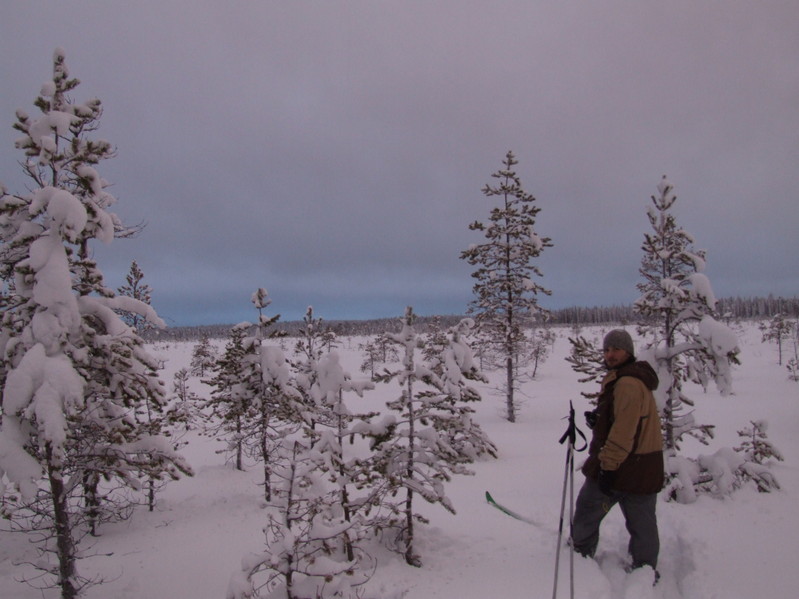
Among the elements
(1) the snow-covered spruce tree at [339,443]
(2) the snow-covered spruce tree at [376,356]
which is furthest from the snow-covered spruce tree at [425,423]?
(2) the snow-covered spruce tree at [376,356]

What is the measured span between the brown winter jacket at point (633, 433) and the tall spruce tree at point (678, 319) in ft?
13.4

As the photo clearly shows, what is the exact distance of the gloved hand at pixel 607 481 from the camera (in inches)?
217

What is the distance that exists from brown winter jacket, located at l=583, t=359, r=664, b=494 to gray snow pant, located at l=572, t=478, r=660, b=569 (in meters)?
0.24

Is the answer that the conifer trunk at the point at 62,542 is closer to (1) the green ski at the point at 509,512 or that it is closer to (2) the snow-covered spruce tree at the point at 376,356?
(1) the green ski at the point at 509,512

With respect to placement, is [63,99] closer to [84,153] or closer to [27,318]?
[84,153]

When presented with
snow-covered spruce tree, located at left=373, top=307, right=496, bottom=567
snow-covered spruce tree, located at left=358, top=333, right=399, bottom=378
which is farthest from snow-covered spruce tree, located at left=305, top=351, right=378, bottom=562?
snow-covered spruce tree, located at left=358, top=333, right=399, bottom=378

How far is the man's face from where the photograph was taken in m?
5.74

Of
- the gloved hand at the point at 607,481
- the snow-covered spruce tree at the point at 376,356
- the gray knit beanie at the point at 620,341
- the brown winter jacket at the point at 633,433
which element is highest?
the gray knit beanie at the point at 620,341

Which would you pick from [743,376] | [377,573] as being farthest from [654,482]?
[743,376]

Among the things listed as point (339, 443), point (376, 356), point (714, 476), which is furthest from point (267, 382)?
point (376, 356)

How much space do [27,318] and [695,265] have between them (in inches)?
528

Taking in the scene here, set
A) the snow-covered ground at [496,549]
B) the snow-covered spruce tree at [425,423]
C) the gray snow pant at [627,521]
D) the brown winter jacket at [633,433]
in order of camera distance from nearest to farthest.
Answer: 1. the brown winter jacket at [633,433]
2. the gray snow pant at [627,521]
3. the snow-covered ground at [496,549]
4. the snow-covered spruce tree at [425,423]

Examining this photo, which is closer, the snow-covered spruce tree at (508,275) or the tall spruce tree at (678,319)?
the tall spruce tree at (678,319)

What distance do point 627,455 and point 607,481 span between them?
0.59 m
